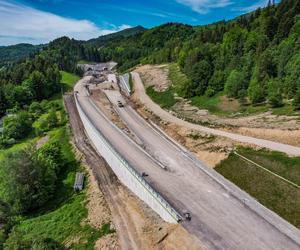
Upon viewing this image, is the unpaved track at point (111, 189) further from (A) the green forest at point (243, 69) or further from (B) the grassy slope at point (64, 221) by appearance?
(A) the green forest at point (243, 69)

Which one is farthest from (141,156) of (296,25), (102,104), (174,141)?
(296,25)

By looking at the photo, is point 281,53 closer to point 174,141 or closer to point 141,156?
point 174,141

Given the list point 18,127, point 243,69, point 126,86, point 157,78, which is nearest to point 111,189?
point 18,127

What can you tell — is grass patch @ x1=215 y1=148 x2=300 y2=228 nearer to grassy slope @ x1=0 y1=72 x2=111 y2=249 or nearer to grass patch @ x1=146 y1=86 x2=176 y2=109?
grassy slope @ x1=0 y1=72 x2=111 y2=249

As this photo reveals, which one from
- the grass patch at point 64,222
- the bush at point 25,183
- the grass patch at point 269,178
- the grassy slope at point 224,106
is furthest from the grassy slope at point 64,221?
the grassy slope at point 224,106

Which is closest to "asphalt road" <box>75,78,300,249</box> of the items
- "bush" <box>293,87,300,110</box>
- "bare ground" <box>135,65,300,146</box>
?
"bare ground" <box>135,65,300,146</box>

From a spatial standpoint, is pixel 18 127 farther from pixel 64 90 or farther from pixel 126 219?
pixel 126 219

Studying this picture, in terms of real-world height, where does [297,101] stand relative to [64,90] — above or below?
above
